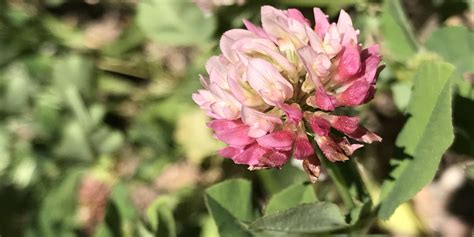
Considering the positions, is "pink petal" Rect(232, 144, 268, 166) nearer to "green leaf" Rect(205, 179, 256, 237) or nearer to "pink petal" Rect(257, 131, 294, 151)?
"pink petal" Rect(257, 131, 294, 151)

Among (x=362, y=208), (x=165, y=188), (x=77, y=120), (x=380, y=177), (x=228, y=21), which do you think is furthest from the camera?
(x=165, y=188)

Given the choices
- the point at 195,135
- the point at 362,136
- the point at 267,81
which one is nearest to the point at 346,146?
the point at 362,136

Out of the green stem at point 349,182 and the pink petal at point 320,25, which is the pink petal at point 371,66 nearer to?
the pink petal at point 320,25

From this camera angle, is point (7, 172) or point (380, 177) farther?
point (7, 172)

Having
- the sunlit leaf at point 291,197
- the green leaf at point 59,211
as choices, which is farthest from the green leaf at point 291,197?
the green leaf at point 59,211

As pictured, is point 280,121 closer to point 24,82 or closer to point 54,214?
point 54,214

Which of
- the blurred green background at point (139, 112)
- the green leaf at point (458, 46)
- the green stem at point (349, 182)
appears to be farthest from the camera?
the blurred green background at point (139, 112)

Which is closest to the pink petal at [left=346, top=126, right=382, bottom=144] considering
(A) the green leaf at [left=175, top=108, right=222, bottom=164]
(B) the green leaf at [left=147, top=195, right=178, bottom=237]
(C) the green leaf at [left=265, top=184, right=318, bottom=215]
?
(C) the green leaf at [left=265, top=184, right=318, bottom=215]

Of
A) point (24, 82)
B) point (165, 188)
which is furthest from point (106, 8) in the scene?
point (165, 188)
